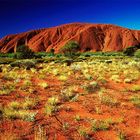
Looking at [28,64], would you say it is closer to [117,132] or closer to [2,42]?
[117,132]

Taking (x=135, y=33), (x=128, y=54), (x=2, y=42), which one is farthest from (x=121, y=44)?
(x=2, y=42)

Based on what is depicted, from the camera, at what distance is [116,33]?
126 m

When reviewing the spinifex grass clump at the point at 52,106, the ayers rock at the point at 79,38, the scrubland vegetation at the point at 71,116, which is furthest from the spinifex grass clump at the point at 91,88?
the ayers rock at the point at 79,38

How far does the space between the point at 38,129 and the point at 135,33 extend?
132 metres

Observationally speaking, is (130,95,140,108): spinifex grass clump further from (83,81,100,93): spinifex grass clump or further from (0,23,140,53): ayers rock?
(0,23,140,53): ayers rock

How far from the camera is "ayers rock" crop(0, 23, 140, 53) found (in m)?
116

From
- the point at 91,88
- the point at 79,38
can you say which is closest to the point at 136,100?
the point at 91,88

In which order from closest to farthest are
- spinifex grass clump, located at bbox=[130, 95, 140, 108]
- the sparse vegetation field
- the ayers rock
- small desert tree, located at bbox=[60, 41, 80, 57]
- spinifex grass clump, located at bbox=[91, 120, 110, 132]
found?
1. the sparse vegetation field
2. spinifex grass clump, located at bbox=[91, 120, 110, 132]
3. spinifex grass clump, located at bbox=[130, 95, 140, 108]
4. small desert tree, located at bbox=[60, 41, 80, 57]
5. the ayers rock

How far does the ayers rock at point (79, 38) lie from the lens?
382 feet

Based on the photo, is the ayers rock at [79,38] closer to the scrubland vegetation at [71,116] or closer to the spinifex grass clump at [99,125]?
the scrubland vegetation at [71,116]

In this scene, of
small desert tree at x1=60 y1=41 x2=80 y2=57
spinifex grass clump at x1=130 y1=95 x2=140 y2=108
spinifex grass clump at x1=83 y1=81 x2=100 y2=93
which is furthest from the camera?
small desert tree at x1=60 y1=41 x2=80 y2=57

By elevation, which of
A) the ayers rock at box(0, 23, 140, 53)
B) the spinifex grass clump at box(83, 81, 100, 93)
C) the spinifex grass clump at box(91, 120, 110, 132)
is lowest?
the spinifex grass clump at box(91, 120, 110, 132)

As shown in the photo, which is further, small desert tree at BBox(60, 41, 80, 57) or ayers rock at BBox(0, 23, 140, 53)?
ayers rock at BBox(0, 23, 140, 53)

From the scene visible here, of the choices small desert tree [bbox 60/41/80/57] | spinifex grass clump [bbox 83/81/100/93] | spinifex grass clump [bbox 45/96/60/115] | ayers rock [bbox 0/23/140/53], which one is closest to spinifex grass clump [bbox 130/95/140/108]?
spinifex grass clump [bbox 83/81/100/93]
